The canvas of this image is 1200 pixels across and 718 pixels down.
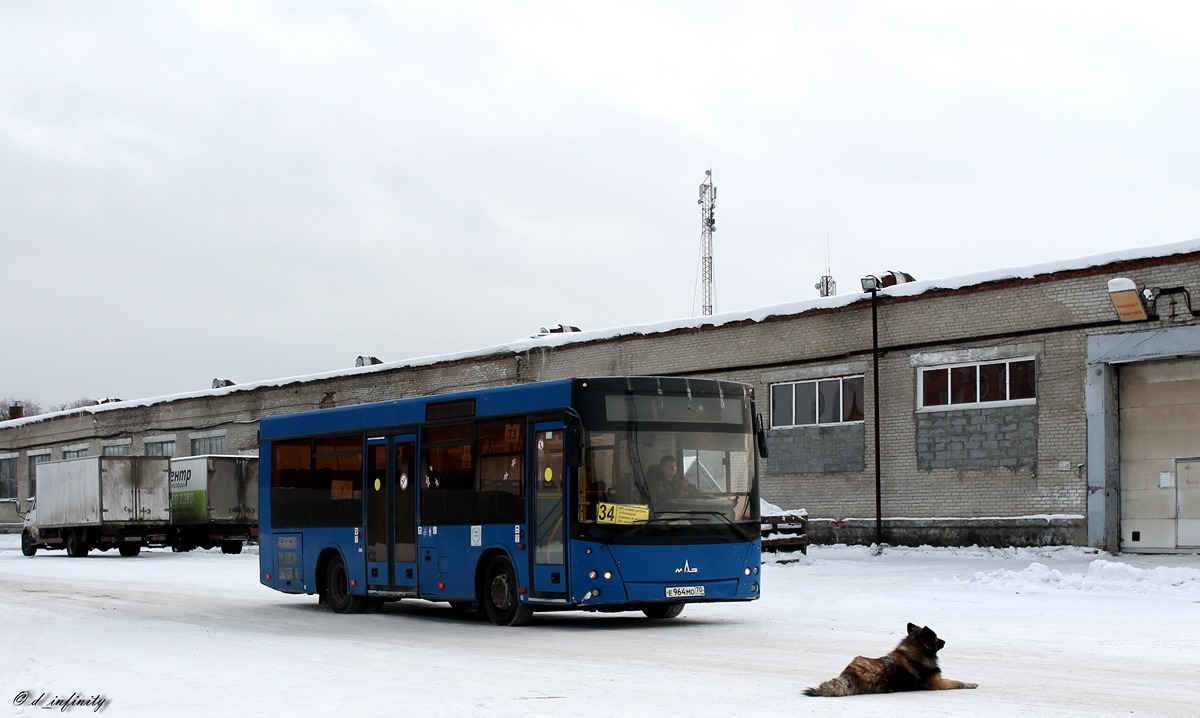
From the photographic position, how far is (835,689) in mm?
9398

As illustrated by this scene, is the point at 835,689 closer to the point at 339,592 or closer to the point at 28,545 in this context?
the point at 339,592

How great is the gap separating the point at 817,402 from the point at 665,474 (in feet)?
57.7

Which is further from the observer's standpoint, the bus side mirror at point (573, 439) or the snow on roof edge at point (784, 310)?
the snow on roof edge at point (784, 310)

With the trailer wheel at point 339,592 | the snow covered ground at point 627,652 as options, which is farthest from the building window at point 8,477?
the trailer wheel at point 339,592

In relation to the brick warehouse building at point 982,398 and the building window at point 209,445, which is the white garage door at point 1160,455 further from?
the building window at point 209,445

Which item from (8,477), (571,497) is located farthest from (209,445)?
(571,497)

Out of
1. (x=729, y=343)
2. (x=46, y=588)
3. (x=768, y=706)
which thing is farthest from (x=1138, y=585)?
(x=46, y=588)

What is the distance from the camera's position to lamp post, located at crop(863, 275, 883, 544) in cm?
3062

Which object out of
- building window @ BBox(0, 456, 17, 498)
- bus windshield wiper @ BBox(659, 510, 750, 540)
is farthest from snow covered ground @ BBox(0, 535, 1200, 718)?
building window @ BBox(0, 456, 17, 498)

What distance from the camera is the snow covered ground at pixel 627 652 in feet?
30.5

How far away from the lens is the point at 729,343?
114 feet

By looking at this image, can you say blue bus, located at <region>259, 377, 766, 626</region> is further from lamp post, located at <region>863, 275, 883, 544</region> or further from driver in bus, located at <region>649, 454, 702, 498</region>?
lamp post, located at <region>863, 275, 883, 544</region>

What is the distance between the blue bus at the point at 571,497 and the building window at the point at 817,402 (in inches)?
599

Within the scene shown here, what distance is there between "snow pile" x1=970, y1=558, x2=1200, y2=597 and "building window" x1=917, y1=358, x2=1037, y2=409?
6961 millimetres
